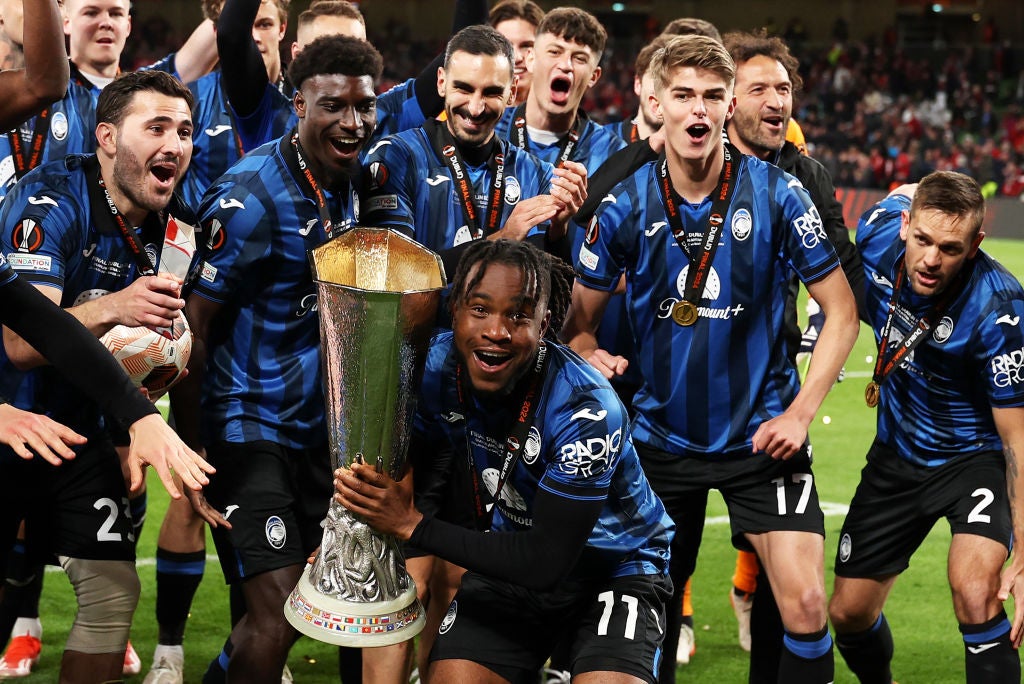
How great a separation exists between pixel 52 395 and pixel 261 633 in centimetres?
99

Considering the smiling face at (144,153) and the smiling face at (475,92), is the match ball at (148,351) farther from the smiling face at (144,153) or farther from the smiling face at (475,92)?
the smiling face at (475,92)

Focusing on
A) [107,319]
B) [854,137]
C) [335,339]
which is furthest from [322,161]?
[854,137]

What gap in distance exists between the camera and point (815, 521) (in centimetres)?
446

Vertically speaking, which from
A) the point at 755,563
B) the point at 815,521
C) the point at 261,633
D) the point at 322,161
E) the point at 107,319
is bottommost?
the point at 755,563

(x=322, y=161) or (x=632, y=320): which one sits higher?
(x=322, y=161)

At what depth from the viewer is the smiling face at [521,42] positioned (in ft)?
21.5

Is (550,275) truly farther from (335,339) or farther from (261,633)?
(261,633)

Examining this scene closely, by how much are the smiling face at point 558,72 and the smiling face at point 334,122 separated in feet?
5.04

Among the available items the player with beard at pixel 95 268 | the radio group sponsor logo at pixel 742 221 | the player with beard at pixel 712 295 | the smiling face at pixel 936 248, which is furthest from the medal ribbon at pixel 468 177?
the smiling face at pixel 936 248

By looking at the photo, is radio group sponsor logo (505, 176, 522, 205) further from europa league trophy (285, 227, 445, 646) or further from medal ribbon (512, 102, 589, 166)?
europa league trophy (285, 227, 445, 646)

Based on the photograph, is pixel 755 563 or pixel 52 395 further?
pixel 755 563

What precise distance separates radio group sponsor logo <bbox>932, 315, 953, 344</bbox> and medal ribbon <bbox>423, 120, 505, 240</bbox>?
1.60m

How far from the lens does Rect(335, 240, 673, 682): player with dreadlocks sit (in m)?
3.39

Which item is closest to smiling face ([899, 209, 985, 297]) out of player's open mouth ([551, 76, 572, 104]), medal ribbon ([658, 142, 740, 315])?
medal ribbon ([658, 142, 740, 315])
